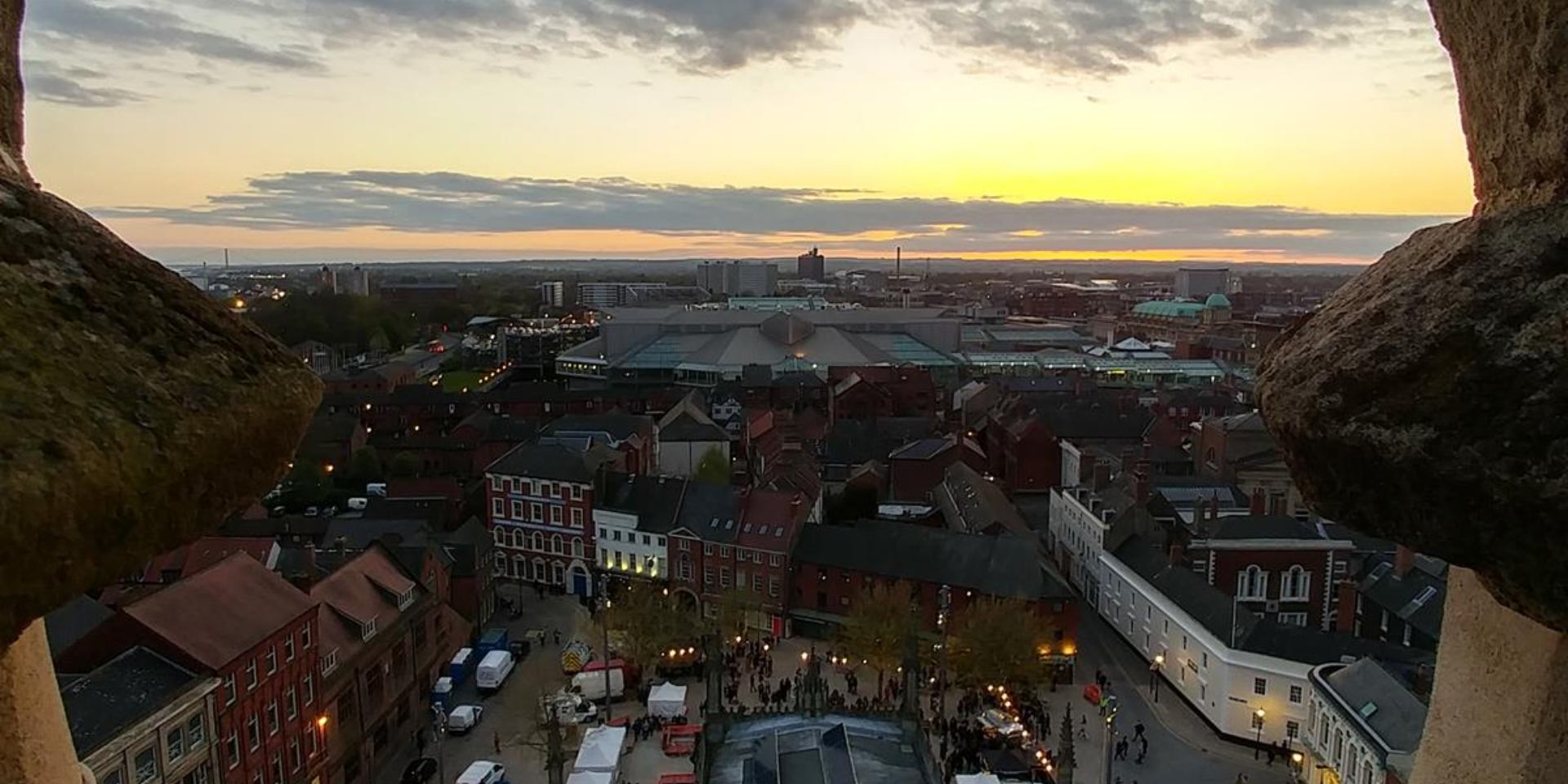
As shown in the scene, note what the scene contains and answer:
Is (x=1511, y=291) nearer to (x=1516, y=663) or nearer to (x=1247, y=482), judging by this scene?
(x=1516, y=663)

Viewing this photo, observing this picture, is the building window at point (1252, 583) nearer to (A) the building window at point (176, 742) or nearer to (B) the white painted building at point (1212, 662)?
(B) the white painted building at point (1212, 662)

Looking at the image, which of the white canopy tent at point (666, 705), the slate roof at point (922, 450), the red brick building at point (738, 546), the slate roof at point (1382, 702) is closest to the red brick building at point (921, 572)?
the red brick building at point (738, 546)

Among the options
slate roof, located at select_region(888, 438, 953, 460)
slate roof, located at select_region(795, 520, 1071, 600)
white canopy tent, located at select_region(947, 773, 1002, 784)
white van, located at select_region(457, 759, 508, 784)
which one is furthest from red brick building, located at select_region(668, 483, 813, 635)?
white canopy tent, located at select_region(947, 773, 1002, 784)

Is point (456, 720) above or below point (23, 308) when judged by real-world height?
below

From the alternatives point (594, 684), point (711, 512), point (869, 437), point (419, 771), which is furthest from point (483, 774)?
point (869, 437)

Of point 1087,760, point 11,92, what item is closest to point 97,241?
point 11,92

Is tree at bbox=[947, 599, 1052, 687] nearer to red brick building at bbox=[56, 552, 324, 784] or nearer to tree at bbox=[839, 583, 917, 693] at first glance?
tree at bbox=[839, 583, 917, 693]

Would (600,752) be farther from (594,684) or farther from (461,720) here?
(594,684)
